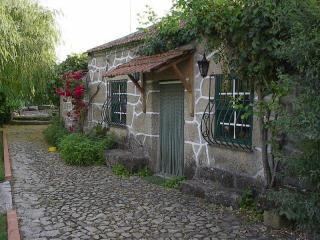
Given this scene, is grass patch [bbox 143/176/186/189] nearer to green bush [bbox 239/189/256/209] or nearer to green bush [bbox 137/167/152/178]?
green bush [bbox 137/167/152/178]

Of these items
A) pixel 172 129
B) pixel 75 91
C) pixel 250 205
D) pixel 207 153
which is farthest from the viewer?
pixel 75 91

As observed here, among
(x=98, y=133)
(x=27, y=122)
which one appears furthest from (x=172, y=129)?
(x=27, y=122)

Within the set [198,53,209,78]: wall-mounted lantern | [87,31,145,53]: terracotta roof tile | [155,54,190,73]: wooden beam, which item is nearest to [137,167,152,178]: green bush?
[155,54,190,73]: wooden beam

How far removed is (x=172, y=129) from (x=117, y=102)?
9.94ft

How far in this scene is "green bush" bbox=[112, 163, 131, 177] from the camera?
923 cm

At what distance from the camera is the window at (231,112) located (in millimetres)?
6668

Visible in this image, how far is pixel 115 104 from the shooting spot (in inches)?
464

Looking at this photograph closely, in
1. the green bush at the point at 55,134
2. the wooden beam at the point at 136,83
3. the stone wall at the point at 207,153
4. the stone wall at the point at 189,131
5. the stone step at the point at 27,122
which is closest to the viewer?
the stone wall at the point at 207,153

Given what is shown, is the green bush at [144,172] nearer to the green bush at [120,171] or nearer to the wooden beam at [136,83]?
the green bush at [120,171]

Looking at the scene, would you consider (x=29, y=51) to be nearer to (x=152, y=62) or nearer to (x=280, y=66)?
(x=152, y=62)

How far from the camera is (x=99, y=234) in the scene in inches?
211

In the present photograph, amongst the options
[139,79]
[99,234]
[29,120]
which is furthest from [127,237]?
[29,120]

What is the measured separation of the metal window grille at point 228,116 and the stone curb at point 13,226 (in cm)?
349

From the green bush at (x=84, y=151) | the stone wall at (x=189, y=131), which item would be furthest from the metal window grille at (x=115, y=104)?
the green bush at (x=84, y=151)
